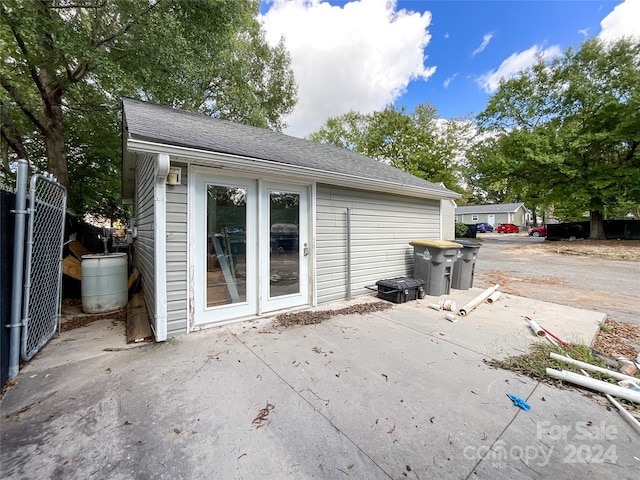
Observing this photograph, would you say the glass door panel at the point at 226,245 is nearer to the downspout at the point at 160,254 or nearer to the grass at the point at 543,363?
the downspout at the point at 160,254

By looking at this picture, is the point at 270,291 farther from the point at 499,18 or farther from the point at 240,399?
the point at 499,18

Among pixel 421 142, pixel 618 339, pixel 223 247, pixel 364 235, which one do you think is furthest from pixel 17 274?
pixel 421 142

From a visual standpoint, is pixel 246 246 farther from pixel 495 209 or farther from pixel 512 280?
pixel 495 209

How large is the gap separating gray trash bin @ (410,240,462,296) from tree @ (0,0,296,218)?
27.2 ft

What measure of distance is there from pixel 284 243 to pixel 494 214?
137 ft

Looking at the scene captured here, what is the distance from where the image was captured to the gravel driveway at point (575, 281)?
4.96m

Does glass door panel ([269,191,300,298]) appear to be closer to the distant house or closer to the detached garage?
the detached garage

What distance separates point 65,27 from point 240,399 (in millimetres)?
8934

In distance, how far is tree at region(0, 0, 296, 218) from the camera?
6.18 m

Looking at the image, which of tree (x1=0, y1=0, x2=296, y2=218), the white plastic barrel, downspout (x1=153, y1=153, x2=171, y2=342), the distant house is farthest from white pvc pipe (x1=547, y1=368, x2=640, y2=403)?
the distant house

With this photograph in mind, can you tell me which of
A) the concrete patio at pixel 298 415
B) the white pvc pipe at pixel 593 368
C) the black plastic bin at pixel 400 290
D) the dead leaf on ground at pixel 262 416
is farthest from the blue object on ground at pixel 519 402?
the black plastic bin at pixel 400 290

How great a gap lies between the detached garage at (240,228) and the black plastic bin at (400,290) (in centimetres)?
44

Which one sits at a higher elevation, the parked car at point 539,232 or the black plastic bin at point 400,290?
the parked car at point 539,232

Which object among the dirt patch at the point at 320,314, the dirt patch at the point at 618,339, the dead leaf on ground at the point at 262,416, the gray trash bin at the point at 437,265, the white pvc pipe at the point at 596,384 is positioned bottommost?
the dead leaf on ground at the point at 262,416
